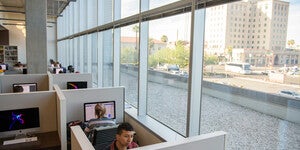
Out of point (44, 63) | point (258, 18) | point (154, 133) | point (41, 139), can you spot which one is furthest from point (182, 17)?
point (44, 63)

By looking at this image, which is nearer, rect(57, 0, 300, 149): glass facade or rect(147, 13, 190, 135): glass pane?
rect(57, 0, 300, 149): glass facade

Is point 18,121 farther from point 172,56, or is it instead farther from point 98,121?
point 172,56

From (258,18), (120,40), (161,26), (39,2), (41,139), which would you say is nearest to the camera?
(258,18)

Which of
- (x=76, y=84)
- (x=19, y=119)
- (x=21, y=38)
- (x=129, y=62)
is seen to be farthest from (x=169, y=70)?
(x=21, y=38)

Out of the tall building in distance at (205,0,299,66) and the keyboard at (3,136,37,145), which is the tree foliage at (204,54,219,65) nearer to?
the tall building in distance at (205,0,299,66)

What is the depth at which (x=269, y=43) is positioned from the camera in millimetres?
1922

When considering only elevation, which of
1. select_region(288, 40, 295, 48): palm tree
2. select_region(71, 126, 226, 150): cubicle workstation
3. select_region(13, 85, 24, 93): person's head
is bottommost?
select_region(13, 85, 24, 93): person's head

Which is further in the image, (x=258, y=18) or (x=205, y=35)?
(x=205, y=35)

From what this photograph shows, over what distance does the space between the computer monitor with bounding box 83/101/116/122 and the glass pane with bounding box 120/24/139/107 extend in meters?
0.77

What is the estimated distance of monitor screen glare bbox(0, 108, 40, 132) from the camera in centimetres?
286

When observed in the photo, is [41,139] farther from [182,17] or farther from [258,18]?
[258,18]

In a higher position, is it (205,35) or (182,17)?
(182,17)

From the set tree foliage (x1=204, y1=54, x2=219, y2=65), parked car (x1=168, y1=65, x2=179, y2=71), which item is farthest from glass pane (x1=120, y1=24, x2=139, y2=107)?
tree foliage (x1=204, y1=54, x2=219, y2=65)

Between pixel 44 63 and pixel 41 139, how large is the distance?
3.87 meters
